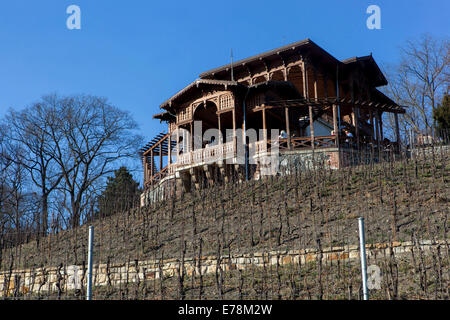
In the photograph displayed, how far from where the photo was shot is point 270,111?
2264cm

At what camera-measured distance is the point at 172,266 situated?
35.2ft

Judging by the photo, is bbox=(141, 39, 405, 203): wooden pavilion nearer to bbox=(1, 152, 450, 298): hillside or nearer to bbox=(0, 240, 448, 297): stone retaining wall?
bbox=(1, 152, 450, 298): hillside

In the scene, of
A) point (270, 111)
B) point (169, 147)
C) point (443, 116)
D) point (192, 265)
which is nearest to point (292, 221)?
point (192, 265)

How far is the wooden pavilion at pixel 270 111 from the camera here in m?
20.8

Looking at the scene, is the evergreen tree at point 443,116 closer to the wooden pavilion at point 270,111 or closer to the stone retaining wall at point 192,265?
the wooden pavilion at point 270,111

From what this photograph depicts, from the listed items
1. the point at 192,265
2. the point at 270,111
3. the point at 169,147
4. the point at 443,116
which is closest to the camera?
the point at 192,265

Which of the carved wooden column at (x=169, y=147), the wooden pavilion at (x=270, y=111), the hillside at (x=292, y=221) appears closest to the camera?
the hillside at (x=292, y=221)

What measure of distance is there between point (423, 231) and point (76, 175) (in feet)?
75.8

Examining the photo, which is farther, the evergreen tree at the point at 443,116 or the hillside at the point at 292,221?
the evergreen tree at the point at 443,116

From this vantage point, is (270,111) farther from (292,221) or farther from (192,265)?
(192,265)

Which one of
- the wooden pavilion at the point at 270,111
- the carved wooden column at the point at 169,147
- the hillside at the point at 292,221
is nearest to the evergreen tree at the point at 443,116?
the wooden pavilion at the point at 270,111

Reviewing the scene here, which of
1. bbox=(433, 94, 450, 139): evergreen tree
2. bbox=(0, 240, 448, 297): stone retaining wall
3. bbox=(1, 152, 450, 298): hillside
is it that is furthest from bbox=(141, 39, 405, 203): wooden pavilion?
bbox=(0, 240, 448, 297): stone retaining wall
